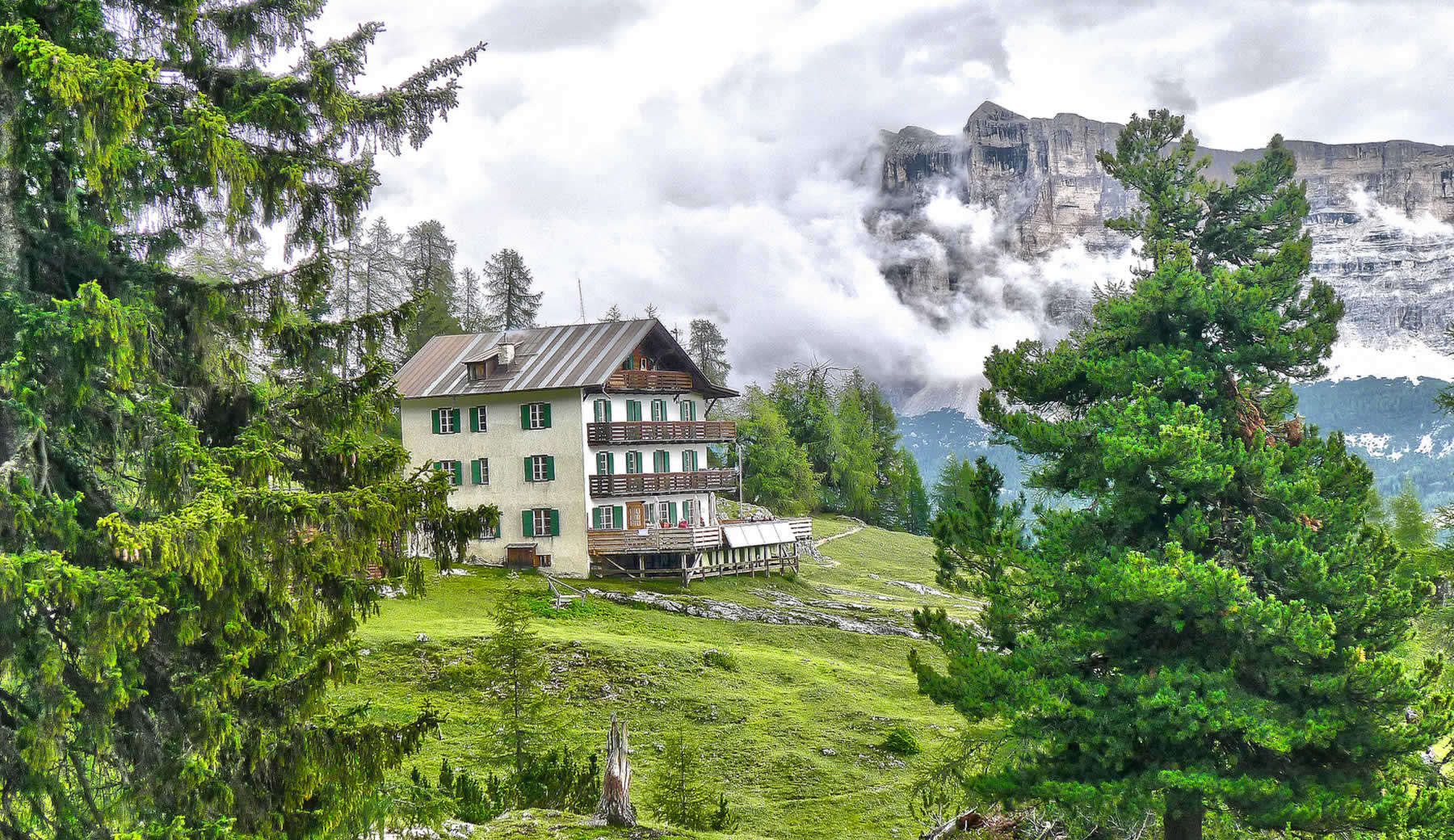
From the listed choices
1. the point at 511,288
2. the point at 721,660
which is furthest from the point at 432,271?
the point at 721,660

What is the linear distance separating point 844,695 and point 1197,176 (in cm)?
2059

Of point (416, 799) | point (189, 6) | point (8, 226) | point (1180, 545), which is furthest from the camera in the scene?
point (1180, 545)

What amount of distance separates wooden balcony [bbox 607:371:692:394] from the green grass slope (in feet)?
32.0

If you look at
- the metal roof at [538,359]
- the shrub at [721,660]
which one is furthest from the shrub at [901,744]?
the metal roof at [538,359]

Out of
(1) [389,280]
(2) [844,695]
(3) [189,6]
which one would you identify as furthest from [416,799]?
(1) [389,280]

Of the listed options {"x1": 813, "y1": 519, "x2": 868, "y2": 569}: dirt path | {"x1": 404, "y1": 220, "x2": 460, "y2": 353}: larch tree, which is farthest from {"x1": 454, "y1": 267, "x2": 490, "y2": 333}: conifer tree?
{"x1": 813, "y1": 519, "x2": 868, "y2": 569}: dirt path

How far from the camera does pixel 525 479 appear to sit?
48250 mm

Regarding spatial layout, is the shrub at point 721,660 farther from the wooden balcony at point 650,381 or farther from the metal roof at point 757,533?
the wooden balcony at point 650,381

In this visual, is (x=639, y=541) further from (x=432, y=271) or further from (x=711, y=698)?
(x=432, y=271)

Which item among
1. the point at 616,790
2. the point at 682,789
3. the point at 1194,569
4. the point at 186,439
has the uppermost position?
the point at 186,439

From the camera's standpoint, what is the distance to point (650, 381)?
49.9 meters

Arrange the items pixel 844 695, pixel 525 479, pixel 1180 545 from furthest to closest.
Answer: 1. pixel 525 479
2. pixel 844 695
3. pixel 1180 545

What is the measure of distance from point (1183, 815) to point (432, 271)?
78.2 m

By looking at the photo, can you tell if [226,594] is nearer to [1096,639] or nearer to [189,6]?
[189,6]
